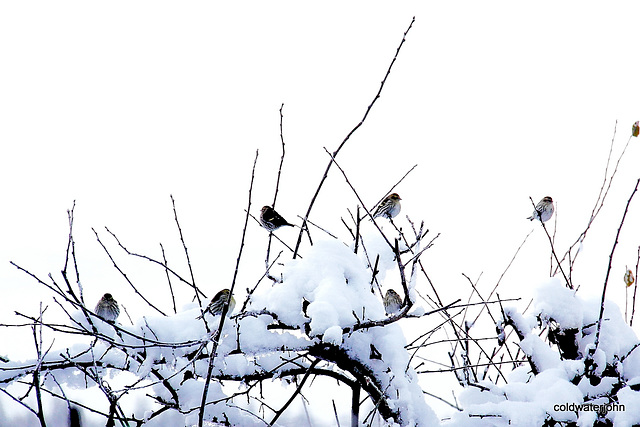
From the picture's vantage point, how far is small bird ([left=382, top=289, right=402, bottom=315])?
13.0 ft

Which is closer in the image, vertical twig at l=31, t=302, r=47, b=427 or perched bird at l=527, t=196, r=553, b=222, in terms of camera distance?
vertical twig at l=31, t=302, r=47, b=427

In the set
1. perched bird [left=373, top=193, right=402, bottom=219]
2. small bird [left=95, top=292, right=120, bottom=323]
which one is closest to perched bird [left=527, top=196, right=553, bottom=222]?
perched bird [left=373, top=193, right=402, bottom=219]

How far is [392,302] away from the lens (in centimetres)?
402

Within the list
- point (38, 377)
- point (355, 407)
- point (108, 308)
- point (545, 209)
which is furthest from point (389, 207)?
point (38, 377)

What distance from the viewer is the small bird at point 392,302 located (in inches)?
156

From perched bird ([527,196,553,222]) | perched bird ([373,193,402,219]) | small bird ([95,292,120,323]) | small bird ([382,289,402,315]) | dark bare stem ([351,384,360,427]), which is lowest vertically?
dark bare stem ([351,384,360,427])

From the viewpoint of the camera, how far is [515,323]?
2551mm

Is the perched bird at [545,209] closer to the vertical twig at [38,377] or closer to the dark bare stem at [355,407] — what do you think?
the dark bare stem at [355,407]

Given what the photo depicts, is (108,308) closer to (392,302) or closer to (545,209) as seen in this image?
(392,302)

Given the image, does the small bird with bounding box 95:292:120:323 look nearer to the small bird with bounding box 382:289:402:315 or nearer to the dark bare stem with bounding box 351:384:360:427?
the small bird with bounding box 382:289:402:315

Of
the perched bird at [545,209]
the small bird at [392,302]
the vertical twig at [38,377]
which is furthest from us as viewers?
the perched bird at [545,209]

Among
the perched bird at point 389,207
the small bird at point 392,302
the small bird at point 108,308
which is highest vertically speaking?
the perched bird at point 389,207

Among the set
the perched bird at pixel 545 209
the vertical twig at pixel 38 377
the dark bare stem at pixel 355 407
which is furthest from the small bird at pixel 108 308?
the perched bird at pixel 545 209

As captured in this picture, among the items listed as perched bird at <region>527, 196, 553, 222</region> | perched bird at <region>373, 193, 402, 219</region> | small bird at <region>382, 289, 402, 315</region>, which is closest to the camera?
small bird at <region>382, 289, 402, 315</region>
